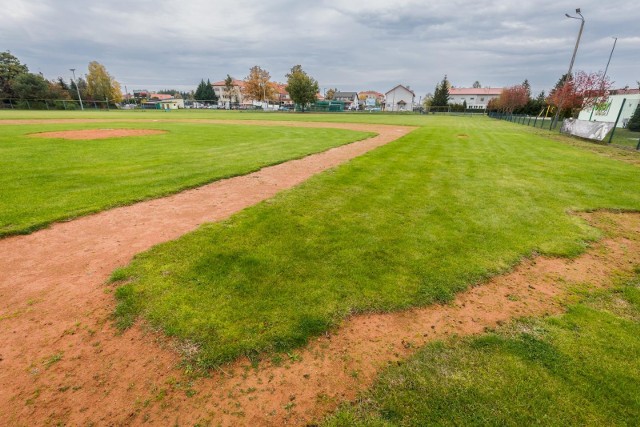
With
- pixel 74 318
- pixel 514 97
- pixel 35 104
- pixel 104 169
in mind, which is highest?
pixel 514 97

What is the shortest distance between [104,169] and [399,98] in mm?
110289

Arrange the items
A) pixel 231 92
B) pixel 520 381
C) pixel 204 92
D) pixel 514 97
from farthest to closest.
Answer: pixel 231 92
pixel 204 92
pixel 514 97
pixel 520 381

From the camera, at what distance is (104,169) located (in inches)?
361

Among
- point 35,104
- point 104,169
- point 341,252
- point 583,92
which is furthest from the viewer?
point 35,104

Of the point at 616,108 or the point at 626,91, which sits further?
the point at 626,91

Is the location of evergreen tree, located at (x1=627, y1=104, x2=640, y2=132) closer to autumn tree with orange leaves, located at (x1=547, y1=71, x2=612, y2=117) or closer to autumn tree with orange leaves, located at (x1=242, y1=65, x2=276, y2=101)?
autumn tree with orange leaves, located at (x1=547, y1=71, x2=612, y2=117)

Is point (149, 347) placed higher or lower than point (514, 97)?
lower

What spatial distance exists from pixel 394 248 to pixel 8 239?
5990 millimetres

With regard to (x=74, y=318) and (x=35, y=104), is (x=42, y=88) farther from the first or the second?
(x=74, y=318)

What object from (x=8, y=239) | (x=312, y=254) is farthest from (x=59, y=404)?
(x=8, y=239)

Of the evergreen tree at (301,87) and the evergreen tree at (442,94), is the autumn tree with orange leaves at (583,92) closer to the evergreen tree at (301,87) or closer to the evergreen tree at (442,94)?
the evergreen tree at (301,87)

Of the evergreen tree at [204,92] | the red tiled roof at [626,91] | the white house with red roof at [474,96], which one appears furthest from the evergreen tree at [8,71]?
the white house with red roof at [474,96]

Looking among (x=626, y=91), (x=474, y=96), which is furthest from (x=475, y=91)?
(x=626, y=91)

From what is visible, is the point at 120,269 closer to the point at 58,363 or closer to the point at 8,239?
the point at 58,363
